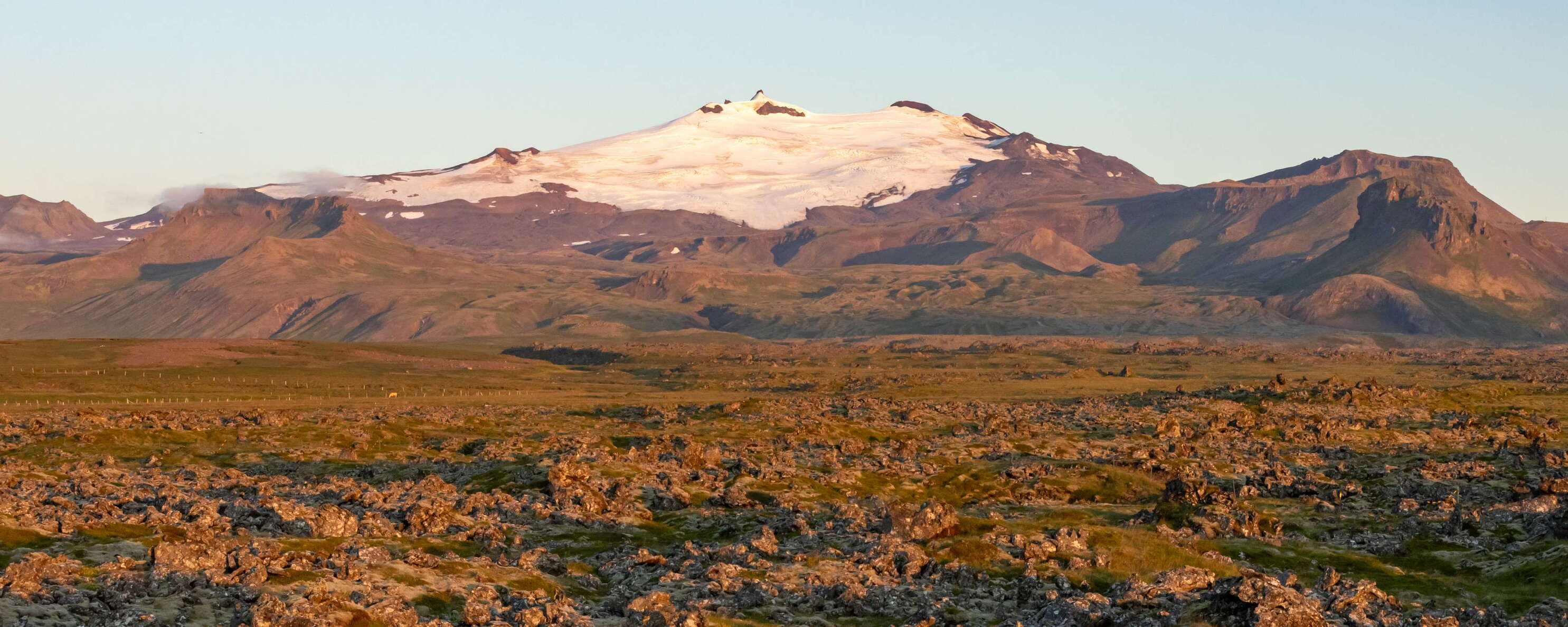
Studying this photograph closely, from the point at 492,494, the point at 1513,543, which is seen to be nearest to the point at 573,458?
the point at 492,494

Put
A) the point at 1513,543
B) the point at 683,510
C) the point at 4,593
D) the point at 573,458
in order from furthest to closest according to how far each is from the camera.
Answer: the point at 573,458 → the point at 683,510 → the point at 1513,543 → the point at 4,593

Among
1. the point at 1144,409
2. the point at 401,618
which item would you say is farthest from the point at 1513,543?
the point at 1144,409

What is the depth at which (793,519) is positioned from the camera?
57.9 meters

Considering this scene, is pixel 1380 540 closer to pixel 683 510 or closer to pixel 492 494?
pixel 683 510

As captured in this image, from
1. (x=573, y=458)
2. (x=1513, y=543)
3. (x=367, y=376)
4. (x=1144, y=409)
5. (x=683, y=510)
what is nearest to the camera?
(x=1513, y=543)

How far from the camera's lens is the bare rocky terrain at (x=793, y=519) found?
3884 cm

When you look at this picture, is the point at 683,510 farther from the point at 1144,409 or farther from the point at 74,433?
the point at 1144,409

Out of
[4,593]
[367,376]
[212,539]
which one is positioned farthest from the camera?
[367,376]

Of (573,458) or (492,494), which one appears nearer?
(492,494)

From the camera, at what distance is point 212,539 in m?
43.3

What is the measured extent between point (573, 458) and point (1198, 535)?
3299 cm

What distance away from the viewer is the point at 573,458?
75.1 m

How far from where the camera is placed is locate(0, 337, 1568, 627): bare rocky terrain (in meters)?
38.8

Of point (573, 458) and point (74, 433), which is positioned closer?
point (573, 458)
